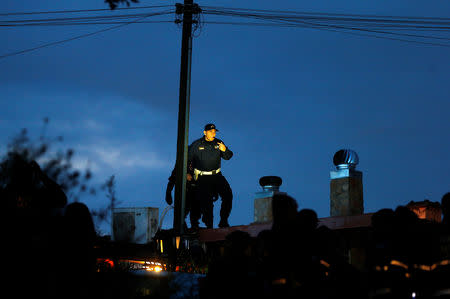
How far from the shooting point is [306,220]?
6977mm

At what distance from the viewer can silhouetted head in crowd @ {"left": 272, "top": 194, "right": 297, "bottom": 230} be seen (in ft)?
22.8

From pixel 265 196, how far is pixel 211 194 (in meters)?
1.47

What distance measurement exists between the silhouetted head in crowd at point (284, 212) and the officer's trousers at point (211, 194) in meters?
7.93

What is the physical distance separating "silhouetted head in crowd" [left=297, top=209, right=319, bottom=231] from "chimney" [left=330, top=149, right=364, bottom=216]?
5.94 m

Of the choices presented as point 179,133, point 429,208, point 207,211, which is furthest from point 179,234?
point 429,208

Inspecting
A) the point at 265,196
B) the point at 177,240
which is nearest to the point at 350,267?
the point at 265,196

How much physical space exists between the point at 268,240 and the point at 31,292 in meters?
2.71

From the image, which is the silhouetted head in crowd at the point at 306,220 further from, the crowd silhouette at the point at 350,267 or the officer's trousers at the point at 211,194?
the officer's trousers at the point at 211,194

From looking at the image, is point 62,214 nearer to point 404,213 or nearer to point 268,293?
point 268,293

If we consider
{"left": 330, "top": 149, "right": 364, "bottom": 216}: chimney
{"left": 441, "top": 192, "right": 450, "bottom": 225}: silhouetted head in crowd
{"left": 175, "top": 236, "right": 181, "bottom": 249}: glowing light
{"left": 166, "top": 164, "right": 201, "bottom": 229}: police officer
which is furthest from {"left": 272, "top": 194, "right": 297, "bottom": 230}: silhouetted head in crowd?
{"left": 166, "top": 164, "right": 201, "bottom": 229}: police officer

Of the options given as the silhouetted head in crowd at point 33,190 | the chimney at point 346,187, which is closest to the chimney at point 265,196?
the chimney at point 346,187

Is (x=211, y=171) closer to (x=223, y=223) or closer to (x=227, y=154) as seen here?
(x=227, y=154)

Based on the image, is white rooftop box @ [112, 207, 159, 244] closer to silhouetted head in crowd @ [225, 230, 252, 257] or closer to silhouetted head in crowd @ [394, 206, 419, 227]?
silhouetted head in crowd @ [225, 230, 252, 257]

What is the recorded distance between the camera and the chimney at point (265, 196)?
1422 centimetres
